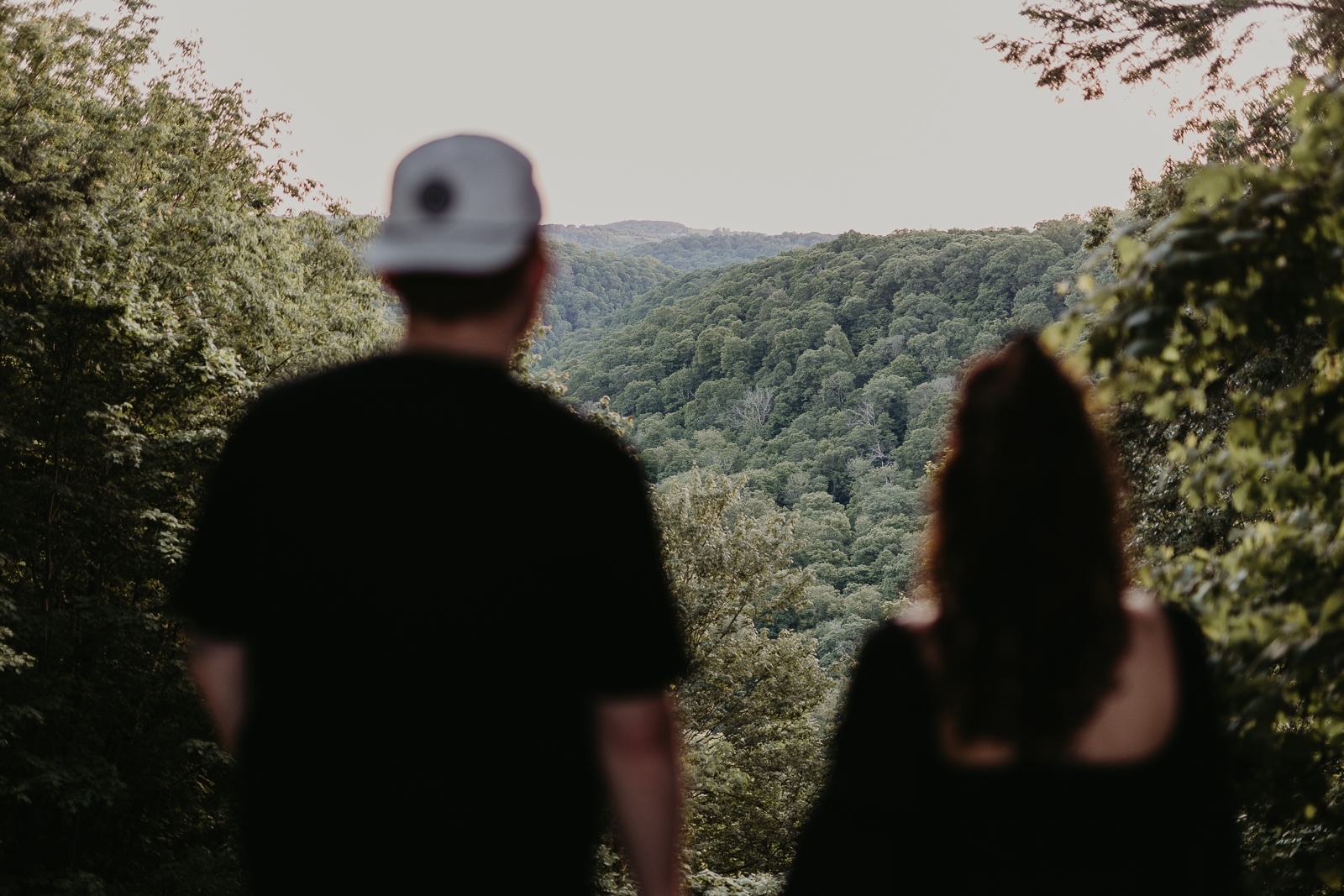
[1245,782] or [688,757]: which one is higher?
[1245,782]

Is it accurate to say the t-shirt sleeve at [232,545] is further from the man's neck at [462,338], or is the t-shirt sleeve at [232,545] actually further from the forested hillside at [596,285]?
the forested hillside at [596,285]

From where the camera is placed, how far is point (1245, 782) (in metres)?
2.25

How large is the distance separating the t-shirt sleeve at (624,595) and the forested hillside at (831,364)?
57595 millimetres

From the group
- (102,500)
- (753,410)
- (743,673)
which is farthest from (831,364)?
(102,500)

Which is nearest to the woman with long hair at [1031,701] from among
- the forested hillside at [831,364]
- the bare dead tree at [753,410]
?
the forested hillside at [831,364]

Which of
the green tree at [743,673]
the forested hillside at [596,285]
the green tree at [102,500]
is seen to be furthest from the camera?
the forested hillside at [596,285]

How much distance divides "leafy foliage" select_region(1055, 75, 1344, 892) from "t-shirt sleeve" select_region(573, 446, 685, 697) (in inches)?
48.2

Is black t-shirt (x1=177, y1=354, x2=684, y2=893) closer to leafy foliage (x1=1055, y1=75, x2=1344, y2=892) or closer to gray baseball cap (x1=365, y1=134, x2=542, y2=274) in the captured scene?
gray baseball cap (x1=365, y1=134, x2=542, y2=274)

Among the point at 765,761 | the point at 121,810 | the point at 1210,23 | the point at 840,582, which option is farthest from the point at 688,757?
the point at 840,582

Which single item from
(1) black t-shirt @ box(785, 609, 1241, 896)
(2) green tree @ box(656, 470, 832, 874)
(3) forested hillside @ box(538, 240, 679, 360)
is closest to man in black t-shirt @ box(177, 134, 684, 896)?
(1) black t-shirt @ box(785, 609, 1241, 896)

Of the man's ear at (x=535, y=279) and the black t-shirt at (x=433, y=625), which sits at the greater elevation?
the man's ear at (x=535, y=279)

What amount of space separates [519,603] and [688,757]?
58.3 feet

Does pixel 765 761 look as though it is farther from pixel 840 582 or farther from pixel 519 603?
pixel 840 582

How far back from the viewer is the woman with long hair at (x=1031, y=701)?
1292mm
